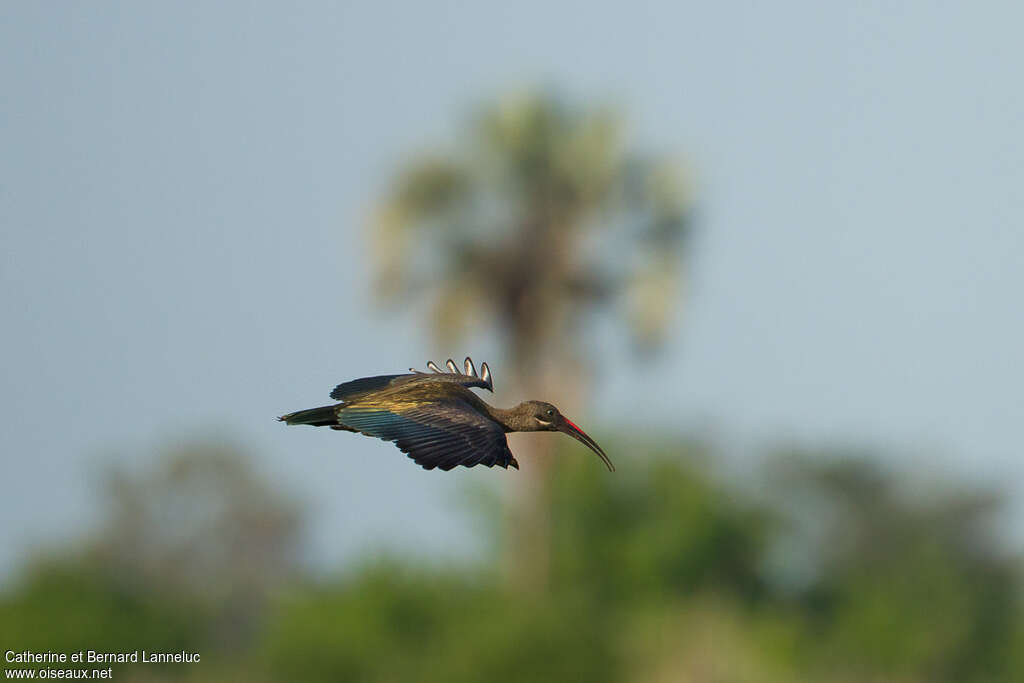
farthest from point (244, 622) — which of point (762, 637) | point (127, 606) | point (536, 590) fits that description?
point (762, 637)

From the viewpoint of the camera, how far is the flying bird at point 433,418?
693 cm

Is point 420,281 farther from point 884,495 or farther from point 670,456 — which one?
point 884,495

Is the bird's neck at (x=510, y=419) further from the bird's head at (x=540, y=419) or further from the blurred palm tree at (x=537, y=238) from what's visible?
the blurred palm tree at (x=537, y=238)

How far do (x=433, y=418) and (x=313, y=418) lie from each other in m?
0.76

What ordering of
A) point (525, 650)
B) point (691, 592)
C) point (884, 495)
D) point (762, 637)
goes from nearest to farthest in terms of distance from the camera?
1. point (525, 650)
2. point (762, 637)
3. point (691, 592)
4. point (884, 495)

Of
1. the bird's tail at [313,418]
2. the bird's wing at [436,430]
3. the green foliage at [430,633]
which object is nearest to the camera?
the bird's wing at [436,430]

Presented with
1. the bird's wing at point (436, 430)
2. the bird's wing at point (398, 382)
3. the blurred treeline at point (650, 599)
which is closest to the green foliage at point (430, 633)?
the blurred treeline at point (650, 599)

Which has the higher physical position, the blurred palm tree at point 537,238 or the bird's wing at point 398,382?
the blurred palm tree at point 537,238

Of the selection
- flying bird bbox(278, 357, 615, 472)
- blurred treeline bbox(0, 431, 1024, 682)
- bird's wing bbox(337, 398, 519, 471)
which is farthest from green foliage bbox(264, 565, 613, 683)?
bird's wing bbox(337, 398, 519, 471)

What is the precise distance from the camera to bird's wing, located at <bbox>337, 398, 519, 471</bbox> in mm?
6840

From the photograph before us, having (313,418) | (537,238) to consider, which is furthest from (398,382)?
(537,238)

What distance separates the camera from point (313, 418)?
7832 mm

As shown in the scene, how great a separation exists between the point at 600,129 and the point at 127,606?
12069mm

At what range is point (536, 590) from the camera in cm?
3031
